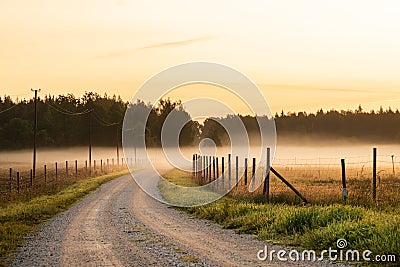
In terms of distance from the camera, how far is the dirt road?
1052cm

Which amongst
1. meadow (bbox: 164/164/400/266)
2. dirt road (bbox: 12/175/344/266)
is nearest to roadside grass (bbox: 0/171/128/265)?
dirt road (bbox: 12/175/344/266)

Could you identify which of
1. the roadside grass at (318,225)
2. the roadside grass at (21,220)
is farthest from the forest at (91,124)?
the roadside grass at (318,225)

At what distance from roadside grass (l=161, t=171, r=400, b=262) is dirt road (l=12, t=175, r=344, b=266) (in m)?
0.62

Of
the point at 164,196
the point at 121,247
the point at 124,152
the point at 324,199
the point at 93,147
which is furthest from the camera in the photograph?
the point at 93,147

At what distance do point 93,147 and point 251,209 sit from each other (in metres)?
101

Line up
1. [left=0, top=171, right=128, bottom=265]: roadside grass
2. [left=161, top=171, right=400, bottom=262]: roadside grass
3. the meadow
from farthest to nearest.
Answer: [left=0, top=171, right=128, bottom=265]: roadside grass
the meadow
[left=161, top=171, right=400, bottom=262]: roadside grass

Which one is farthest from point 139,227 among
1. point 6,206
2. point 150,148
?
point 150,148

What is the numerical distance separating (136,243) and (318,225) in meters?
4.44

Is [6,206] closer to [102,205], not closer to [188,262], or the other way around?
[102,205]

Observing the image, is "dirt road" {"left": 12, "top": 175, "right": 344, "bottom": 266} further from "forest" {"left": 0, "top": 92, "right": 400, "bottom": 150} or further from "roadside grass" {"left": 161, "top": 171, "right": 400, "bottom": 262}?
"forest" {"left": 0, "top": 92, "right": 400, "bottom": 150}

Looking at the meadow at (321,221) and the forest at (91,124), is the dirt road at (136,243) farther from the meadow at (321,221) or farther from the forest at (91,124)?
the forest at (91,124)

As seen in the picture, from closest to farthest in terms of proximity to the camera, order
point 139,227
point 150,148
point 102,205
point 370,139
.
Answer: point 139,227 → point 102,205 → point 150,148 → point 370,139

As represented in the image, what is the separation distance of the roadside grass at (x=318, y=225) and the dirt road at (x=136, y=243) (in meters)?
0.62

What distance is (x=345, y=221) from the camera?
40.2 feet
